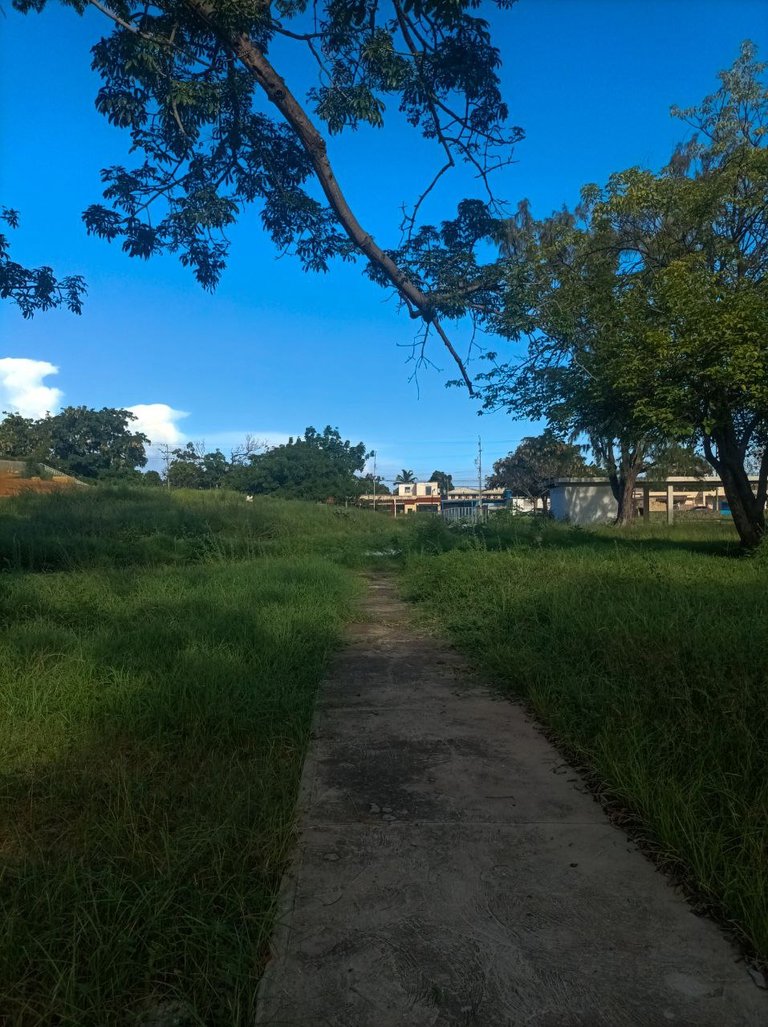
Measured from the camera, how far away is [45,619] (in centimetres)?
611

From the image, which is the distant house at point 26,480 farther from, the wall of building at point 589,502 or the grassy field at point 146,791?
the wall of building at point 589,502

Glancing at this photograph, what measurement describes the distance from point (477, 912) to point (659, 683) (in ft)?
7.18

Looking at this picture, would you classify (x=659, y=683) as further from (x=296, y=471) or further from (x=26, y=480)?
(x=296, y=471)

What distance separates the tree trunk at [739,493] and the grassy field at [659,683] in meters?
3.85

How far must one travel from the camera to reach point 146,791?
113 inches

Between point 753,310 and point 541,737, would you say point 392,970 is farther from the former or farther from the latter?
point 753,310

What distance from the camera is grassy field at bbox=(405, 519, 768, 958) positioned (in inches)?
97.0

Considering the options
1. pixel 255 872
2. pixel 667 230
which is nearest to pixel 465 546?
pixel 667 230

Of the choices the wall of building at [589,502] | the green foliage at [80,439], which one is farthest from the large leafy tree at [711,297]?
the green foliage at [80,439]

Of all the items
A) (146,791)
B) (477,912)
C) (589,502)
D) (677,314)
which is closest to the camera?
(477,912)

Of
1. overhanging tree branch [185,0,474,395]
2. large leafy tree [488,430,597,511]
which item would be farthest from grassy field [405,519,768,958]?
large leafy tree [488,430,597,511]

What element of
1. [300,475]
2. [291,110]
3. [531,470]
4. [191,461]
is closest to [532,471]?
[531,470]

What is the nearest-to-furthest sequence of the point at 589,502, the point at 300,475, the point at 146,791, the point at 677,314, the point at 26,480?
the point at 146,791 < the point at 677,314 < the point at 26,480 < the point at 589,502 < the point at 300,475

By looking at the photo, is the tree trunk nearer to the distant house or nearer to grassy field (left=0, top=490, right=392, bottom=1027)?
grassy field (left=0, top=490, right=392, bottom=1027)
